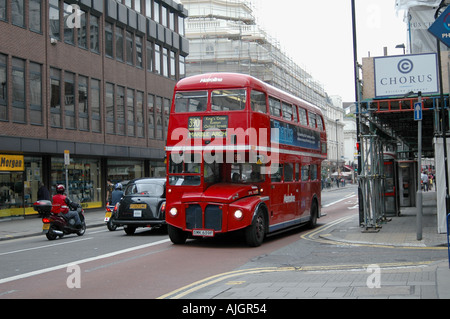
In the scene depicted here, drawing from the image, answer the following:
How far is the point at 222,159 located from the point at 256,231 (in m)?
1.99

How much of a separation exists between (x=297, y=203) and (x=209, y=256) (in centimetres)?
587

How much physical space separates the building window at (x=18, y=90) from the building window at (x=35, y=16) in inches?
87.6

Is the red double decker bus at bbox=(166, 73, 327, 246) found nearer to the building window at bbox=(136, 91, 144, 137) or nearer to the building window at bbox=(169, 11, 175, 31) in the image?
the building window at bbox=(136, 91, 144, 137)

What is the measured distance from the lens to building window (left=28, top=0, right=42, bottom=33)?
29.4 meters

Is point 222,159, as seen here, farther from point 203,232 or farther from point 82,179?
point 82,179

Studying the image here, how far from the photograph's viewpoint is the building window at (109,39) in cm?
3681


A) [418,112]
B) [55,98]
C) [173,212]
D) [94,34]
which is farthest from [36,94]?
[418,112]

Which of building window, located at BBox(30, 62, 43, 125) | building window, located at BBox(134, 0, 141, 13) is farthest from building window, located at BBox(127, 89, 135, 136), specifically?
building window, located at BBox(30, 62, 43, 125)

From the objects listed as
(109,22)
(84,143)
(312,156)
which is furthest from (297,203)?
(109,22)

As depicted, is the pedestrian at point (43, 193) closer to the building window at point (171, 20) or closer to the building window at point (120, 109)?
the building window at point (120, 109)

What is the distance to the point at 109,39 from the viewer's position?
122 ft

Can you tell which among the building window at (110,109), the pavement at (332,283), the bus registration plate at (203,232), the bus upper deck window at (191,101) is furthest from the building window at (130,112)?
the pavement at (332,283)

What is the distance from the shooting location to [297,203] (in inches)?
694

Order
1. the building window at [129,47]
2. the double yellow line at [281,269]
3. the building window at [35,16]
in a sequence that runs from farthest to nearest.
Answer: the building window at [129,47] < the building window at [35,16] < the double yellow line at [281,269]
